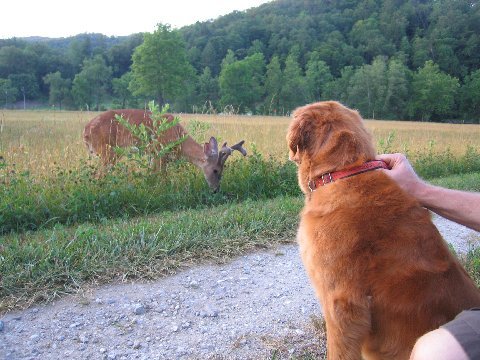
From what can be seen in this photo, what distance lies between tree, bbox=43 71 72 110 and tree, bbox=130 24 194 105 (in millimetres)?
12418

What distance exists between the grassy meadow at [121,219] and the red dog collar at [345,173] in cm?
228

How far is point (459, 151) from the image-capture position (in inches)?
623

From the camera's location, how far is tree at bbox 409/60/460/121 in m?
62.5

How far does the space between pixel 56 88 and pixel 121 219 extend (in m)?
56.5

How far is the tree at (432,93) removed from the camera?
205 feet

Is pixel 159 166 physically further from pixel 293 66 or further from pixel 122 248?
pixel 293 66

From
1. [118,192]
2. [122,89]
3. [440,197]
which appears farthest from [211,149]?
[122,89]

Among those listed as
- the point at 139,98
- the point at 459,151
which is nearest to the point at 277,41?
the point at 139,98

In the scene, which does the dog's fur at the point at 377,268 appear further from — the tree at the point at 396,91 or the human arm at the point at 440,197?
the tree at the point at 396,91

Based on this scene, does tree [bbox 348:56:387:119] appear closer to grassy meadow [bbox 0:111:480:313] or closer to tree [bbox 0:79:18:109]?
tree [bbox 0:79:18:109]

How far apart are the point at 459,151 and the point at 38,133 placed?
15.3 m

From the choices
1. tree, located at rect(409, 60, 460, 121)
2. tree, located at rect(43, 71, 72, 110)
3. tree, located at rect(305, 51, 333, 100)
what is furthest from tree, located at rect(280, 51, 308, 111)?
tree, located at rect(43, 71, 72, 110)

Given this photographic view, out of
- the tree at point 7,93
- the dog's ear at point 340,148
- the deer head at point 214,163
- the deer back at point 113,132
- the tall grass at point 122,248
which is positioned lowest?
the tall grass at point 122,248

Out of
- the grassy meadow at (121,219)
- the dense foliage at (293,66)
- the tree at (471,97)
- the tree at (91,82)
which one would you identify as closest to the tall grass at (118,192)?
the grassy meadow at (121,219)
